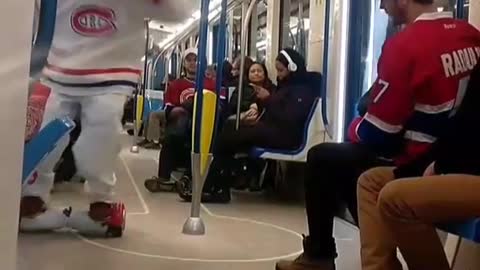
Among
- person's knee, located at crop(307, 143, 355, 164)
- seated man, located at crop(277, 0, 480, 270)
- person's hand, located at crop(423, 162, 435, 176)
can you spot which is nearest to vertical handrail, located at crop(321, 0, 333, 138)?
person's knee, located at crop(307, 143, 355, 164)

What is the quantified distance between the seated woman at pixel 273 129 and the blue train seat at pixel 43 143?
7.91ft

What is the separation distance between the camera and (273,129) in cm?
371

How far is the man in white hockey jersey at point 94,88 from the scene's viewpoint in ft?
5.11

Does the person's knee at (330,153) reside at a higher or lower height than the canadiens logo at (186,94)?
lower

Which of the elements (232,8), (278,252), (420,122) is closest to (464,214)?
(420,122)

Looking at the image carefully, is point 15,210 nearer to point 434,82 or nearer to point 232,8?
point 434,82

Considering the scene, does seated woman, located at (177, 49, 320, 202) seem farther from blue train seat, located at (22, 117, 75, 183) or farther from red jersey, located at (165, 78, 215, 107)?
blue train seat, located at (22, 117, 75, 183)

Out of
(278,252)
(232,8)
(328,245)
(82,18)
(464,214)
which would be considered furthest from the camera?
(232,8)

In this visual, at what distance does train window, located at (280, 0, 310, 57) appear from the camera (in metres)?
4.77

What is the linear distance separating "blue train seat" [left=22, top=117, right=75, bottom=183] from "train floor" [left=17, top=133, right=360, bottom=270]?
41 centimetres

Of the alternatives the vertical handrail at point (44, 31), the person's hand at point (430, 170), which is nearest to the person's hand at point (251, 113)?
the person's hand at point (430, 170)

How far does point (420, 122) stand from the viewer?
1556mm

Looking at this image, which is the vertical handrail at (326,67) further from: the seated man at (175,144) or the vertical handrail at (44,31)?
the vertical handrail at (44,31)

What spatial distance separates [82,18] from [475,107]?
97 cm
